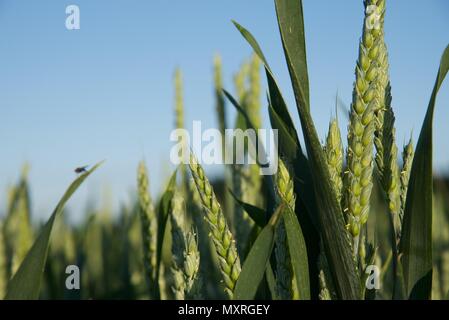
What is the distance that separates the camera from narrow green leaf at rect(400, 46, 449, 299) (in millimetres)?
538

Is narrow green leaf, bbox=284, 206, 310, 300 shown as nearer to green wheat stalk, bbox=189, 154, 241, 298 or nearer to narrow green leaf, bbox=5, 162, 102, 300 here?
green wheat stalk, bbox=189, 154, 241, 298

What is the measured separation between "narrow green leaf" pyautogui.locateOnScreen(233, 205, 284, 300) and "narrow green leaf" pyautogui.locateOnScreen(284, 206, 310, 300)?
2 cm

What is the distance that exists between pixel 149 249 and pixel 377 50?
531mm

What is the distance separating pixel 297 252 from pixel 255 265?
0.05 metres

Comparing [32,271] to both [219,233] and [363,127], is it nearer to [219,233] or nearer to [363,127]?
[219,233]

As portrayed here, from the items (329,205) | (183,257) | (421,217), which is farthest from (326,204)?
(183,257)

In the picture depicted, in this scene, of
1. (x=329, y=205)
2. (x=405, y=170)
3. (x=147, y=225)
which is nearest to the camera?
(x=329, y=205)

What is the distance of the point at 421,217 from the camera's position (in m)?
0.56

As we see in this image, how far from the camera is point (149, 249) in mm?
909

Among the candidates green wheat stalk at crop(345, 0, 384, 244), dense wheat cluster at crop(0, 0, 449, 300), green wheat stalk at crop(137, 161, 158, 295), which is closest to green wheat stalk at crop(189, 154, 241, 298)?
dense wheat cluster at crop(0, 0, 449, 300)

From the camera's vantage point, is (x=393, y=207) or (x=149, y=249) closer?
(x=393, y=207)
